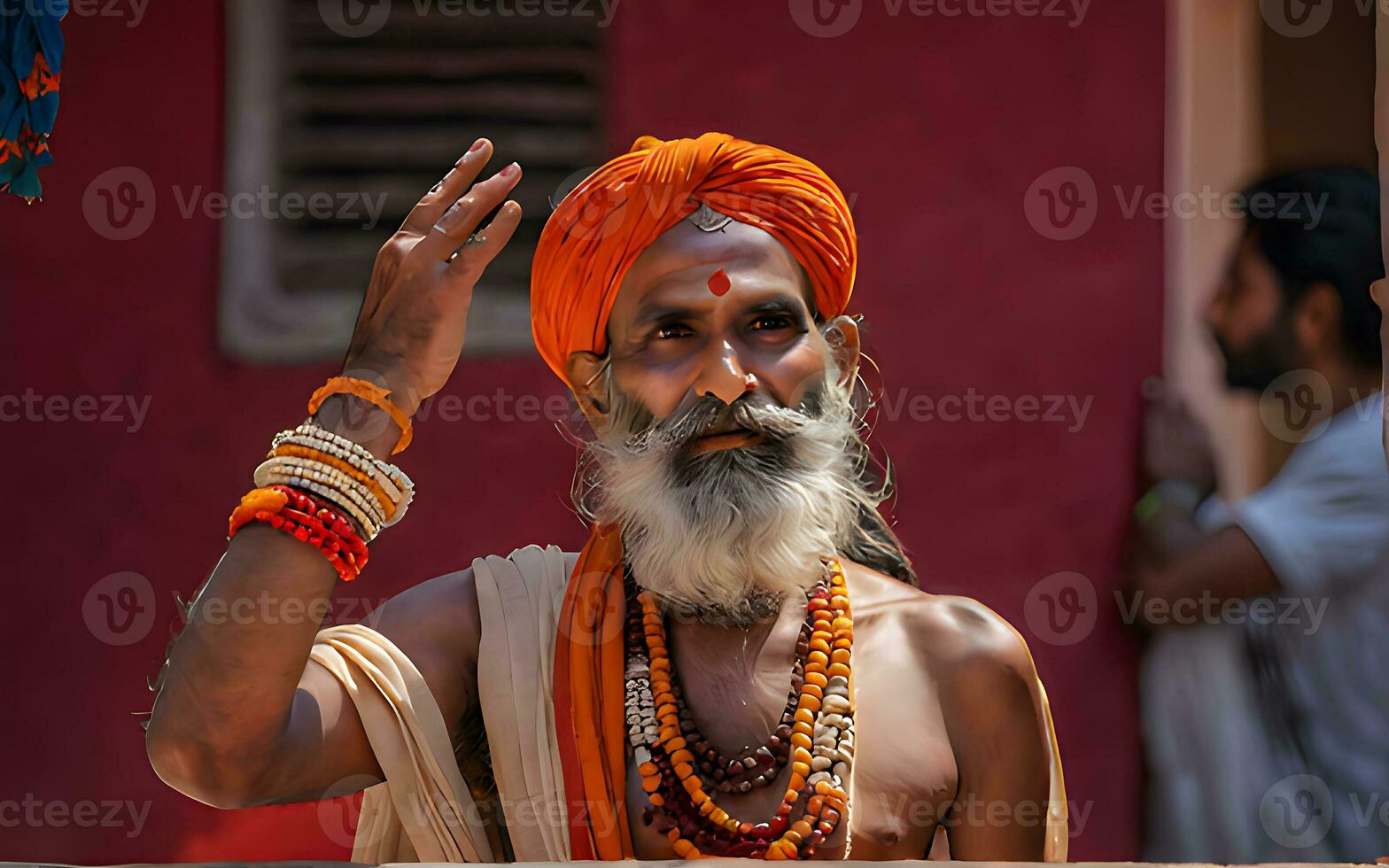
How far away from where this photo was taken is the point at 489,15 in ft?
13.8

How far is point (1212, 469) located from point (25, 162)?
2905 millimetres

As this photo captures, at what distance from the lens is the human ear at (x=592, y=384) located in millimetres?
3066

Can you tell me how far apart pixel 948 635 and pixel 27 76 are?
1693 mm

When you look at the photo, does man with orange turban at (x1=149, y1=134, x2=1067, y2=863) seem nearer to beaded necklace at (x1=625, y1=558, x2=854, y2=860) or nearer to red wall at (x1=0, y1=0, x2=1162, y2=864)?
beaded necklace at (x1=625, y1=558, x2=854, y2=860)

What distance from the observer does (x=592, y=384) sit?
3.09m

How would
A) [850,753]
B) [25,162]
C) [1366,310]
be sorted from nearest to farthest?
[25,162], [850,753], [1366,310]

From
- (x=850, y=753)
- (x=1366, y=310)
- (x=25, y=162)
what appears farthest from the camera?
(x=1366, y=310)

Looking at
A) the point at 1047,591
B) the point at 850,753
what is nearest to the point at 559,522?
the point at 1047,591

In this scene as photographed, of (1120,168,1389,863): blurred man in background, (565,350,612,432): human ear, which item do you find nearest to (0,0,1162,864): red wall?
(1120,168,1389,863): blurred man in background

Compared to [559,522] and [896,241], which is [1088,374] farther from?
[559,522]

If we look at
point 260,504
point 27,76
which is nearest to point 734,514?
point 260,504

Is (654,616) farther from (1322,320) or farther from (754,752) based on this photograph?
(1322,320)

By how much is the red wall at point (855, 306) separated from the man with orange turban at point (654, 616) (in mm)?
1096

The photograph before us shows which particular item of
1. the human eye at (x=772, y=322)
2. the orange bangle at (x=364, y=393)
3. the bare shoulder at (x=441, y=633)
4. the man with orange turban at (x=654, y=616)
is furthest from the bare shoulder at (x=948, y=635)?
the orange bangle at (x=364, y=393)
